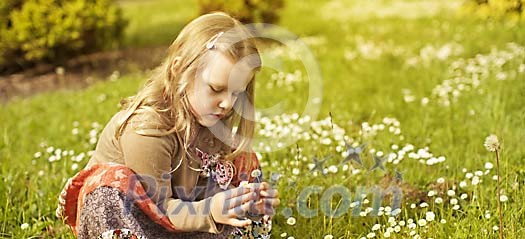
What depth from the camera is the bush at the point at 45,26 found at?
24.5 feet

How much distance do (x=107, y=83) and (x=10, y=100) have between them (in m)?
1.03

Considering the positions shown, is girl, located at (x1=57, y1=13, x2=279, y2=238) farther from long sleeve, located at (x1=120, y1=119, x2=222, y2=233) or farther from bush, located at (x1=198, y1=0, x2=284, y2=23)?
bush, located at (x1=198, y1=0, x2=284, y2=23)

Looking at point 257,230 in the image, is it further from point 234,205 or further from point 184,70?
point 184,70

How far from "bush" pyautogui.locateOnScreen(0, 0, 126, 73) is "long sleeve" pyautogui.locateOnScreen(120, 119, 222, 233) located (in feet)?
17.4

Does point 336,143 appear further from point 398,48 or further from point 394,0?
point 394,0

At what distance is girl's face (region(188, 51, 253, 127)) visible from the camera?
2600 millimetres

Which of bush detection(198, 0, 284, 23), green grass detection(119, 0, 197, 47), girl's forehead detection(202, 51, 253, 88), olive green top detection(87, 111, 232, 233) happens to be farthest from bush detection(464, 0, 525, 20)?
green grass detection(119, 0, 197, 47)

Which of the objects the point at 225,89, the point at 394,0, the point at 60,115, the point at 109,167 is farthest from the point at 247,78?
the point at 394,0

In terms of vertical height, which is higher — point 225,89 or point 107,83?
point 225,89

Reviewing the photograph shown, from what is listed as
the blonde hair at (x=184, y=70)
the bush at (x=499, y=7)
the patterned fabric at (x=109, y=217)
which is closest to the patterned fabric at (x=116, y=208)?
the patterned fabric at (x=109, y=217)

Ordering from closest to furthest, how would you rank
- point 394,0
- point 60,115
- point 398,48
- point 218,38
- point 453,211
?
point 218,38 < point 453,211 < point 60,115 < point 398,48 < point 394,0

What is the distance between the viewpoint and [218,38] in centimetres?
264

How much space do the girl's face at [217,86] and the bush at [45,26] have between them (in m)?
5.31

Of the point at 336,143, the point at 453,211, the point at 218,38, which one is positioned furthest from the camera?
the point at 336,143
